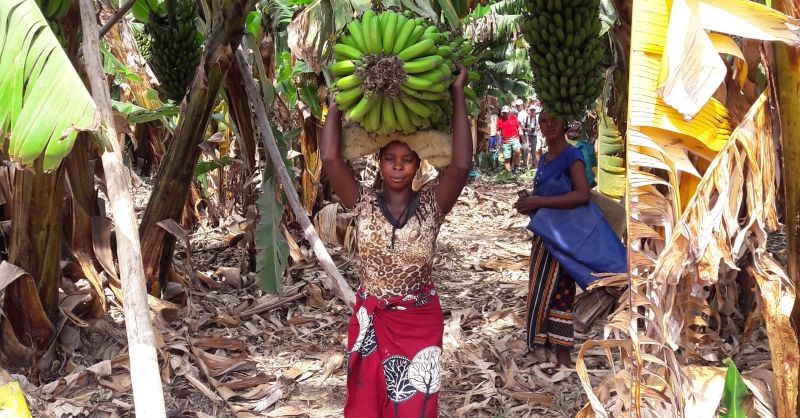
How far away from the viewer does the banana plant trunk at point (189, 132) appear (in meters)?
3.93

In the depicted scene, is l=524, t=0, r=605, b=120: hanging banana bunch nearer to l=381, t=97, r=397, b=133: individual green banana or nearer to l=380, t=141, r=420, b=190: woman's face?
l=380, t=141, r=420, b=190: woman's face

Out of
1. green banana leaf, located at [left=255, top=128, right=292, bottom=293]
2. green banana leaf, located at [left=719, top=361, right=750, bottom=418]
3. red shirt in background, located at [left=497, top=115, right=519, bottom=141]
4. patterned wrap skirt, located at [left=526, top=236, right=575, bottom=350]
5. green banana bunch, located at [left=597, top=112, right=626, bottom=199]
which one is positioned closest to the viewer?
green banana leaf, located at [left=719, top=361, right=750, bottom=418]

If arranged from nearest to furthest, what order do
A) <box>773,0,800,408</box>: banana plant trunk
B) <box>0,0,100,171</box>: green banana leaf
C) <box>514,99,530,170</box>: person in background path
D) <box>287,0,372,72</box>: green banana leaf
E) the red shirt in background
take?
<box>0,0,100,171</box>: green banana leaf → <box>773,0,800,408</box>: banana plant trunk → <box>287,0,372,72</box>: green banana leaf → the red shirt in background → <box>514,99,530,170</box>: person in background path

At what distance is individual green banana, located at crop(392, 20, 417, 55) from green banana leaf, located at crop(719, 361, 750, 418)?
136 centimetres

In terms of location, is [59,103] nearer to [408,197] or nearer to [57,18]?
[408,197]

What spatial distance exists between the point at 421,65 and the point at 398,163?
0.40 m

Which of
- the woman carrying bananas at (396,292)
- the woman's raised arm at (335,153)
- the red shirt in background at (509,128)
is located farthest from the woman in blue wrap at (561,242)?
the red shirt in background at (509,128)

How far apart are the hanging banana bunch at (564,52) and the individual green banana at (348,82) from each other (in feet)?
5.96

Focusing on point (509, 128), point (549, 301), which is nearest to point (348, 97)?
point (549, 301)

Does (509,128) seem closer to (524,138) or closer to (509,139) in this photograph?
(509,139)

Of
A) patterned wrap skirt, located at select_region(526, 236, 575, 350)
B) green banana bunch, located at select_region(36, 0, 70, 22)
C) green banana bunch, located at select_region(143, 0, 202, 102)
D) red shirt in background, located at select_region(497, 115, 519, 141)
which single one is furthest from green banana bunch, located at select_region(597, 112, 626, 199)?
red shirt in background, located at select_region(497, 115, 519, 141)

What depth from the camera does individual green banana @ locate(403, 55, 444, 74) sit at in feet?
7.17

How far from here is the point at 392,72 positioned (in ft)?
7.11

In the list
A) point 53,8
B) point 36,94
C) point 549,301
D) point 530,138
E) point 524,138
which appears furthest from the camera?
point 524,138
